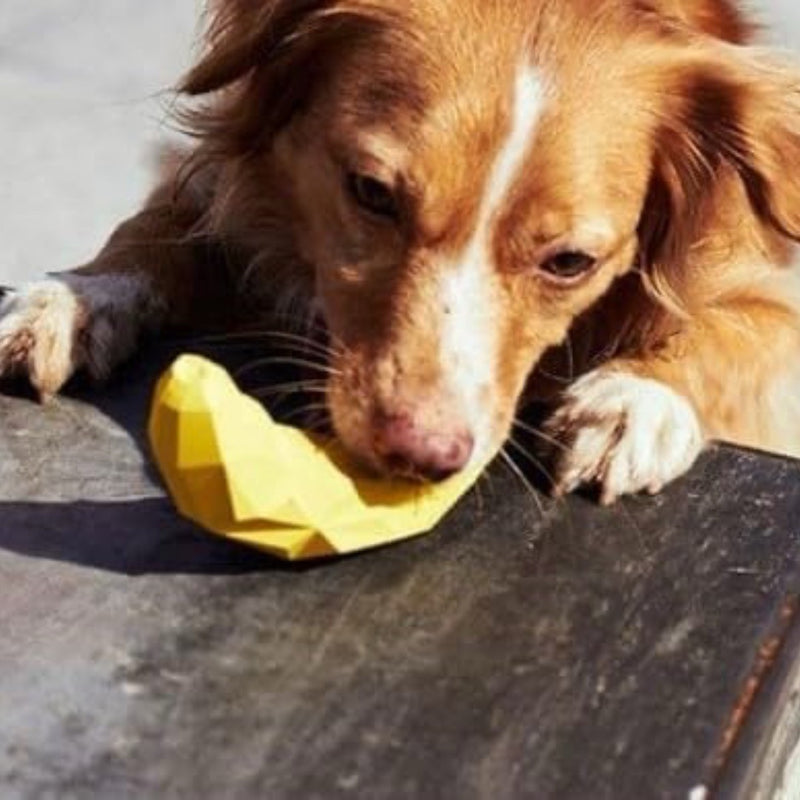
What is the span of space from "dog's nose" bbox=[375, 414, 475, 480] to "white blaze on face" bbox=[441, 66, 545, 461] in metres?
0.13

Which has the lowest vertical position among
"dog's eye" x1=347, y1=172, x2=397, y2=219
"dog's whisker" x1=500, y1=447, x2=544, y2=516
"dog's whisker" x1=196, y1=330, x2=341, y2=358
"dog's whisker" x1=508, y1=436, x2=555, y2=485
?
"dog's whisker" x1=508, y1=436, x2=555, y2=485

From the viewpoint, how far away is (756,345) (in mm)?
2869

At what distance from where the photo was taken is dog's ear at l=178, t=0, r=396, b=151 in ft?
8.46

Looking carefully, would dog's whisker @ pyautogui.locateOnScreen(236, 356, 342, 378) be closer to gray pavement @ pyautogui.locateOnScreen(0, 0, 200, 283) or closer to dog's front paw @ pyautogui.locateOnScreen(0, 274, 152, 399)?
dog's front paw @ pyautogui.locateOnScreen(0, 274, 152, 399)

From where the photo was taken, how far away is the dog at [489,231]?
92.7 inches

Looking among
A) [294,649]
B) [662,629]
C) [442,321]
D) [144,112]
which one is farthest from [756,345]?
[144,112]

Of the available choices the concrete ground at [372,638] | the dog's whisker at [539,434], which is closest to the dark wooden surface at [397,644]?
the concrete ground at [372,638]

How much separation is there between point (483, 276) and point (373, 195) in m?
0.17

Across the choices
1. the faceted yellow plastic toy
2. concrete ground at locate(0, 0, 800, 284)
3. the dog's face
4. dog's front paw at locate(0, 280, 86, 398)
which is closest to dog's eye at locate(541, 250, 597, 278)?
the dog's face

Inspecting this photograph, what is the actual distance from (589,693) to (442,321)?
0.59 m

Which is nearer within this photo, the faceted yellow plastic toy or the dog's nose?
the faceted yellow plastic toy

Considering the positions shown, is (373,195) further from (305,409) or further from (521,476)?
(521,476)

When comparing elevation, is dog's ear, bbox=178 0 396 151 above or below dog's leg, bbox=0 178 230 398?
above

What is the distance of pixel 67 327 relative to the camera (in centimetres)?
251
